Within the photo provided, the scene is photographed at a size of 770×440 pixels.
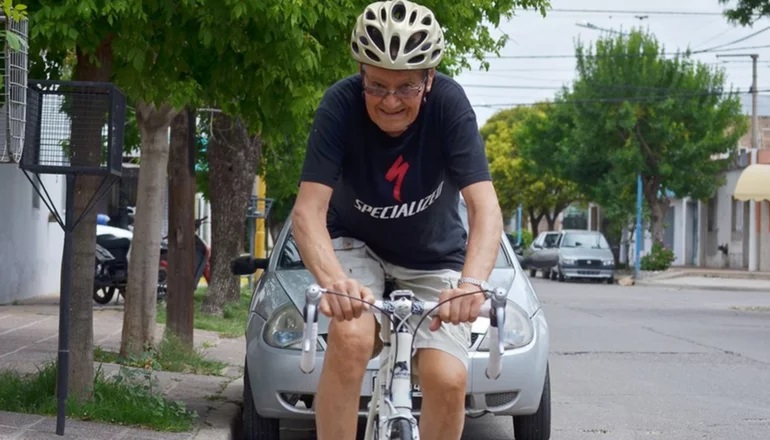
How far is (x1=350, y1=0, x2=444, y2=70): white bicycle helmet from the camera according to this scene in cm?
404

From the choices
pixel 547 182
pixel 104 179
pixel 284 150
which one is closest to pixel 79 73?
pixel 104 179

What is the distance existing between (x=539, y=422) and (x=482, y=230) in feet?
12.8

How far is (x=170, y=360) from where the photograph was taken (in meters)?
11.2

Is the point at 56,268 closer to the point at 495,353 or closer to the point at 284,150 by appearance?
the point at 284,150

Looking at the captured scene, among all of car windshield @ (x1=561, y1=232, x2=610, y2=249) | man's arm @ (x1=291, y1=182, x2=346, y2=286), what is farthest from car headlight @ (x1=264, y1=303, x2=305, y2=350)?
car windshield @ (x1=561, y1=232, x2=610, y2=249)

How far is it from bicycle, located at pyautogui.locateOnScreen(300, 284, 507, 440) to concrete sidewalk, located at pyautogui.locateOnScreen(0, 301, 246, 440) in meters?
3.53

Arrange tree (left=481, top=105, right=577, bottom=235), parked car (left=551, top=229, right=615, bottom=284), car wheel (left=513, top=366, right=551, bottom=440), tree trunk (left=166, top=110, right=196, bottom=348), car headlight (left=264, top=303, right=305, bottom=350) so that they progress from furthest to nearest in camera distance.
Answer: tree (left=481, top=105, right=577, bottom=235) → parked car (left=551, top=229, right=615, bottom=284) → tree trunk (left=166, top=110, right=196, bottom=348) → car wheel (left=513, top=366, right=551, bottom=440) → car headlight (left=264, top=303, right=305, bottom=350)

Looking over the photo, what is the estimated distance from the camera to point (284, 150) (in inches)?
853

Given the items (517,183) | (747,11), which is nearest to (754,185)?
(747,11)

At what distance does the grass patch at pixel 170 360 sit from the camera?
11.0m

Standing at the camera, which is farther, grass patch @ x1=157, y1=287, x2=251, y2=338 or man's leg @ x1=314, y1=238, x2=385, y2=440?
grass patch @ x1=157, y1=287, x2=251, y2=338

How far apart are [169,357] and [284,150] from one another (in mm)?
10636

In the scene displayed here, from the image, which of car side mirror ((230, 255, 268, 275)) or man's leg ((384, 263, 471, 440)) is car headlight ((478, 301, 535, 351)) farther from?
man's leg ((384, 263, 471, 440))

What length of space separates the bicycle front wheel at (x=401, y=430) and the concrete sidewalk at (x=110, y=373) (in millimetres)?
Result: 3686
